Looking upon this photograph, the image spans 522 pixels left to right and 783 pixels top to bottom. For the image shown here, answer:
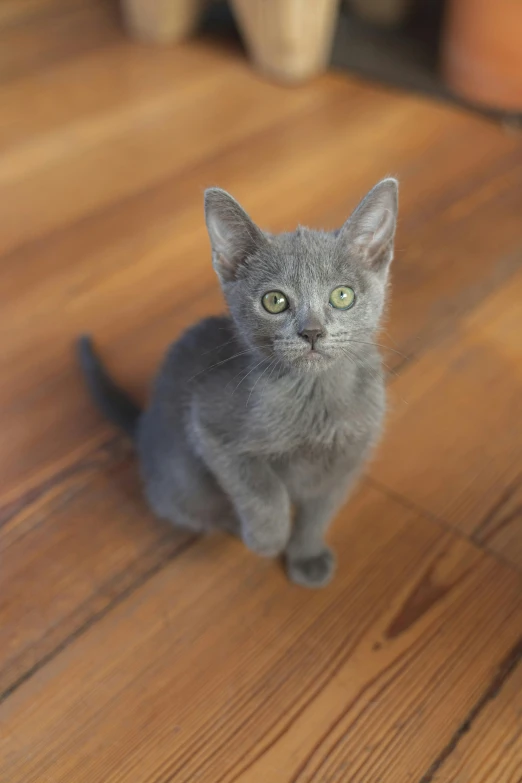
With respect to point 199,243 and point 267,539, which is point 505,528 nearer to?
point 267,539

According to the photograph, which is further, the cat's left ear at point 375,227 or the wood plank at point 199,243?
the wood plank at point 199,243

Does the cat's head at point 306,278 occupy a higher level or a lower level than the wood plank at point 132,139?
higher

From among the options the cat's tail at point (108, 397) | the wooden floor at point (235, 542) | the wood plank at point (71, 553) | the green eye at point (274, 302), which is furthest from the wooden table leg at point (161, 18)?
the green eye at point (274, 302)

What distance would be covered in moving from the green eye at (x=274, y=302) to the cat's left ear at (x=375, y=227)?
0.31ft

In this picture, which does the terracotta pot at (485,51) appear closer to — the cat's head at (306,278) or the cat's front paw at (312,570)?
the cat's head at (306,278)

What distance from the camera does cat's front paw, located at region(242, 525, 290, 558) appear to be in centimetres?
85

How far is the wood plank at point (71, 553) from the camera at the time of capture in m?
0.88

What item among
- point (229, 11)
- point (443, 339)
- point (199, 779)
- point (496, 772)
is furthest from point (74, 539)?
point (229, 11)

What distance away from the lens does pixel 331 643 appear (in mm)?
873

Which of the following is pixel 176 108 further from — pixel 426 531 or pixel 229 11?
pixel 426 531

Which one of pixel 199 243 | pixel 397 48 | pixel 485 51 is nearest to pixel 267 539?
pixel 199 243

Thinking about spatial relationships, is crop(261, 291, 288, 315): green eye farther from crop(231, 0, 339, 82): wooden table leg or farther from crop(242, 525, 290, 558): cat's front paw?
crop(231, 0, 339, 82): wooden table leg

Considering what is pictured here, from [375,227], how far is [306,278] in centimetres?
11

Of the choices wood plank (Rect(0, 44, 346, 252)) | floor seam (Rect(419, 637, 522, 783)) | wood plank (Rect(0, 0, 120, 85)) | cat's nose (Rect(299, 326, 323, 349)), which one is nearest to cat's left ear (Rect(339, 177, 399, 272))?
cat's nose (Rect(299, 326, 323, 349))
